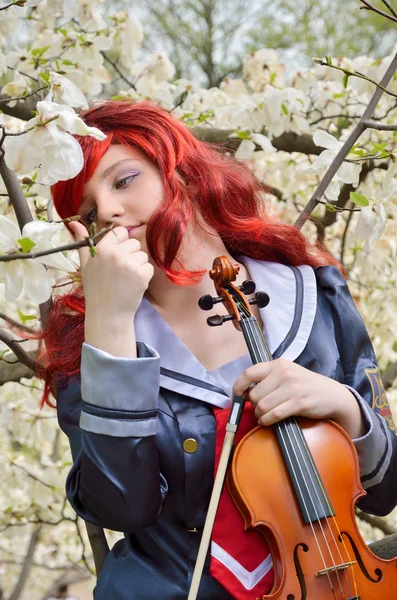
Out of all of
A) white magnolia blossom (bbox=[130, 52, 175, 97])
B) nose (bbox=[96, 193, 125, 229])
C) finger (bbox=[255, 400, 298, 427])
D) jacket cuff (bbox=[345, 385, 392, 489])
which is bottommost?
white magnolia blossom (bbox=[130, 52, 175, 97])

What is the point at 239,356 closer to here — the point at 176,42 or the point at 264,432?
the point at 264,432

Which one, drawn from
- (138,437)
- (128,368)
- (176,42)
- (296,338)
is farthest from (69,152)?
(176,42)

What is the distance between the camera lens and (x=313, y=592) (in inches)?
44.1

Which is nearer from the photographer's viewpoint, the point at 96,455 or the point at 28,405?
the point at 96,455

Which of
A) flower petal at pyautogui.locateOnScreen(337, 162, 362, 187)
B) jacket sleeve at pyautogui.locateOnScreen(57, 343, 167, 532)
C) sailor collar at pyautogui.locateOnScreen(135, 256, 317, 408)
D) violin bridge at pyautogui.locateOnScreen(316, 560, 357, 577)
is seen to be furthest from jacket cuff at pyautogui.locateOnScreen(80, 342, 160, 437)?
flower petal at pyautogui.locateOnScreen(337, 162, 362, 187)

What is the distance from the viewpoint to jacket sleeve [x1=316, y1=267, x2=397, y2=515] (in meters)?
1.35

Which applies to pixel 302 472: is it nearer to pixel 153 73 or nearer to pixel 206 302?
pixel 206 302

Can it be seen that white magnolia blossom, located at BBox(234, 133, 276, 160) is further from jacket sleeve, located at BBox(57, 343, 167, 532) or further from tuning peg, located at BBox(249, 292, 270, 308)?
jacket sleeve, located at BBox(57, 343, 167, 532)

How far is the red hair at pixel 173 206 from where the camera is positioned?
1.46 metres

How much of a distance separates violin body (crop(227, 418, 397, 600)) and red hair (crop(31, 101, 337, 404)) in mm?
416

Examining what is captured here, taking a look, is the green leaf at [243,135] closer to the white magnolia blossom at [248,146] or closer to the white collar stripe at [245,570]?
the white magnolia blossom at [248,146]

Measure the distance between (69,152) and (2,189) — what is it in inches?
24.9

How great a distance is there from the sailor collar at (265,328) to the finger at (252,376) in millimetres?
108

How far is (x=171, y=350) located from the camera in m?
1.43
